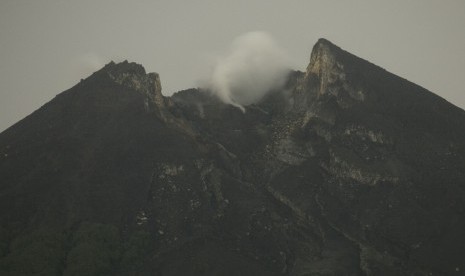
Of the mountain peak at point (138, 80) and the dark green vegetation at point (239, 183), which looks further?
the mountain peak at point (138, 80)

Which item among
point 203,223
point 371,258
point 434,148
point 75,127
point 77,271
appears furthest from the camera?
point 75,127

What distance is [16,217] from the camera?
87.2 m

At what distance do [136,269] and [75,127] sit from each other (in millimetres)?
35218

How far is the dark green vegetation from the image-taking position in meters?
82.9

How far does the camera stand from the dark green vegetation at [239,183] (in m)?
82.9

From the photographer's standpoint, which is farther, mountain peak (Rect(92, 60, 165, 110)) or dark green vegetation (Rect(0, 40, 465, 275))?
mountain peak (Rect(92, 60, 165, 110))

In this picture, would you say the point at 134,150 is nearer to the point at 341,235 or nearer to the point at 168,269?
the point at 168,269

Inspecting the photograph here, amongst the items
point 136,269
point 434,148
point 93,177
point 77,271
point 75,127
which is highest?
point 434,148

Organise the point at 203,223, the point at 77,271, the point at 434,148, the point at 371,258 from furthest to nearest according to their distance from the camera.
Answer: the point at 434,148 → the point at 203,223 → the point at 371,258 → the point at 77,271

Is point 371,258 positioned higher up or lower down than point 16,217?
higher up

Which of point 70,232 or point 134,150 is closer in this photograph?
point 70,232

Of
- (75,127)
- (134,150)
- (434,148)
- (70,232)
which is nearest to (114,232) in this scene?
(70,232)

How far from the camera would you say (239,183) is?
102562mm

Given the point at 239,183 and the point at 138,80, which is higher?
the point at 138,80
